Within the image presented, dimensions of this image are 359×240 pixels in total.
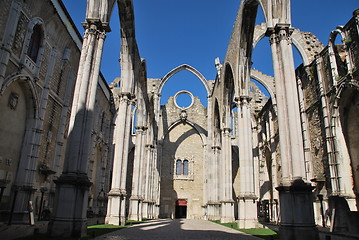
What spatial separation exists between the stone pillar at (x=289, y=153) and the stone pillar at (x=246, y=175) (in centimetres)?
528

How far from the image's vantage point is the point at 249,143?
45.9 ft

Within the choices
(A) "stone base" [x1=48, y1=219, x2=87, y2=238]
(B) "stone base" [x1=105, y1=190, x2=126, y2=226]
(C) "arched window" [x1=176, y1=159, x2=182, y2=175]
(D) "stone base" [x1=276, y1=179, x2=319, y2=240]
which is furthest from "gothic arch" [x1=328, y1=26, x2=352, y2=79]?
(C) "arched window" [x1=176, y1=159, x2=182, y2=175]

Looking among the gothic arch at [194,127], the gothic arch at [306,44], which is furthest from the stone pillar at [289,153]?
the gothic arch at [194,127]

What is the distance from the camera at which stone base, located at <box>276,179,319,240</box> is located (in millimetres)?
7086

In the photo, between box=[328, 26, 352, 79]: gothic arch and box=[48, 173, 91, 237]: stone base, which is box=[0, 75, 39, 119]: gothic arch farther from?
box=[328, 26, 352, 79]: gothic arch

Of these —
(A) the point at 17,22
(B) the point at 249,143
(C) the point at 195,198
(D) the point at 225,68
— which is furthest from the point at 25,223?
(C) the point at 195,198

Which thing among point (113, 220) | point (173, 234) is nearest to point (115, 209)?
point (113, 220)

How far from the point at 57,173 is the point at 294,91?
1264 cm

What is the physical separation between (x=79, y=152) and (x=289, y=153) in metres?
6.23

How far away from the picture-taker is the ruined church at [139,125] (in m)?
8.22

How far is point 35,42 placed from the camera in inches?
520

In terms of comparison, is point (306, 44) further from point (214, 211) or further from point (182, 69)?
point (214, 211)

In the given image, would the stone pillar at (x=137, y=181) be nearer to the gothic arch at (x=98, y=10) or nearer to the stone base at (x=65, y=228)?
the stone base at (x=65, y=228)

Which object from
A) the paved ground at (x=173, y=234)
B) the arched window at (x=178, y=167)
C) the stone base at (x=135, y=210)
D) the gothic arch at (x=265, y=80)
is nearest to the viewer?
the paved ground at (x=173, y=234)
